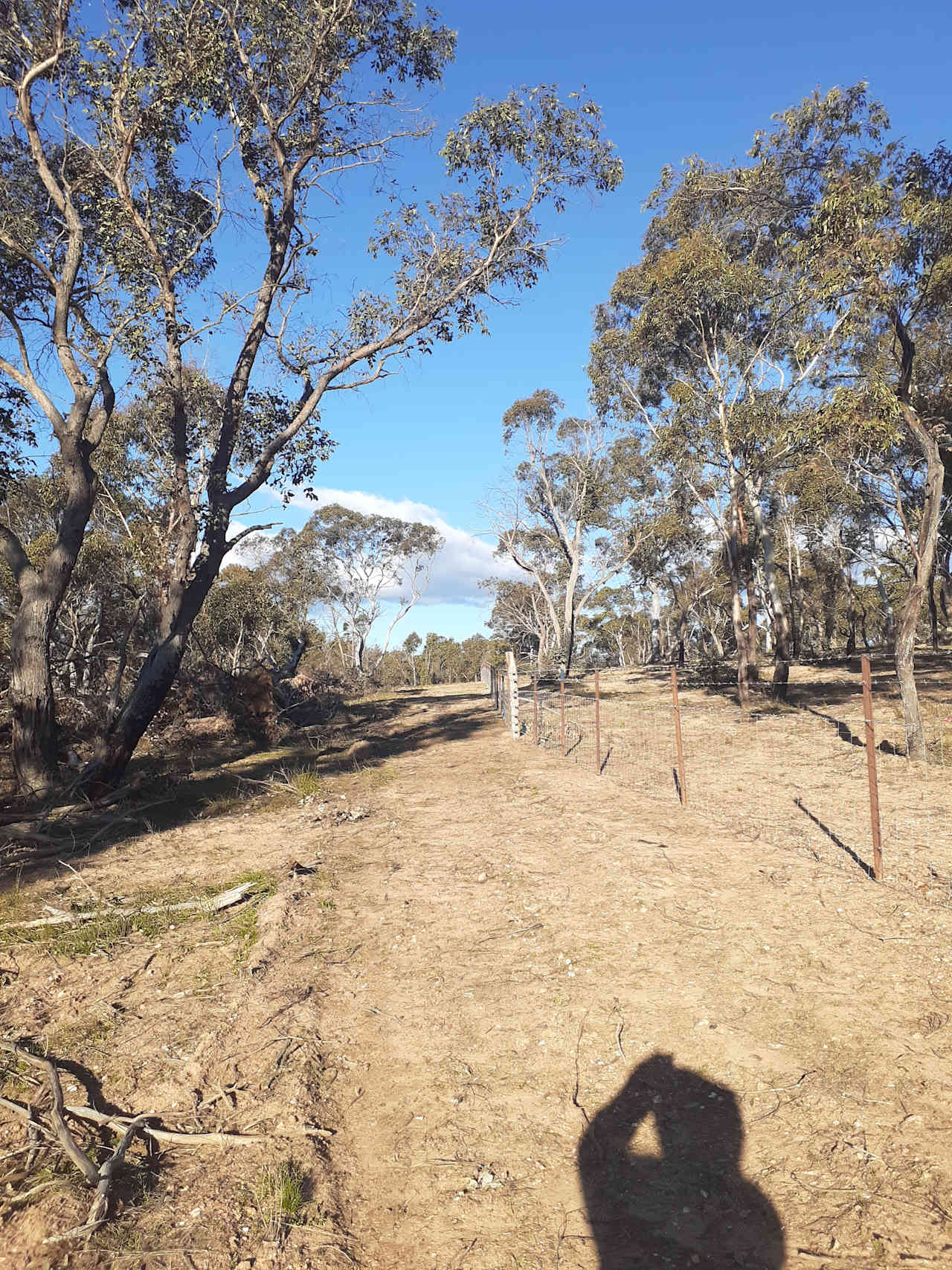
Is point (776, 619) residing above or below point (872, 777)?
above

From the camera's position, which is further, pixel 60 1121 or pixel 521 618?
pixel 521 618

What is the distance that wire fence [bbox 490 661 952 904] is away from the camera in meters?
6.38

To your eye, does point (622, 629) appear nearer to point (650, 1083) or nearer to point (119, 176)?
point (119, 176)

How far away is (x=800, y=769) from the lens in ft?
34.3

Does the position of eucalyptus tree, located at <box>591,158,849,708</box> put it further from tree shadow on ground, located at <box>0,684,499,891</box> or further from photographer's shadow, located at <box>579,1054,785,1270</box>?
photographer's shadow, located at <box>579,1054,785,1270</box>

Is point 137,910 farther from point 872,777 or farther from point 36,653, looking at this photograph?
point 872,777

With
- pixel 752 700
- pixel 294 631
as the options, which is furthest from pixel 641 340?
pixel 294 631

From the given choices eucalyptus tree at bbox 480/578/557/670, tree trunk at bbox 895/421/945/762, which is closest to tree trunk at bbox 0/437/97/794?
tree trunk at bbox 895/421/945/762

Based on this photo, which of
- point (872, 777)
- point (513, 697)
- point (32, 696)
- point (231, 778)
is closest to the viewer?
point (872, 777)

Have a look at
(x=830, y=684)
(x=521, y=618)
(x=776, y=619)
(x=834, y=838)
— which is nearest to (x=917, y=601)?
(x=834, y=838)

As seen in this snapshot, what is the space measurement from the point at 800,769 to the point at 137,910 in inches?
339

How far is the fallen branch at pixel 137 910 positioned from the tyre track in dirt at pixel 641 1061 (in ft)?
2.86

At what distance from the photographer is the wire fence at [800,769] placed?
6.38 meters

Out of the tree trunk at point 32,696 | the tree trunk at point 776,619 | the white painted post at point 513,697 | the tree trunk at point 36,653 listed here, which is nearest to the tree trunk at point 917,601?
the tree trunk at point 776,619
